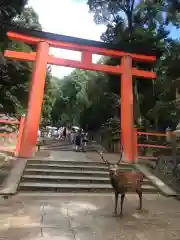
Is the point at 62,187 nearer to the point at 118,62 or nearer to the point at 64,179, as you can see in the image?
the point at 64,179

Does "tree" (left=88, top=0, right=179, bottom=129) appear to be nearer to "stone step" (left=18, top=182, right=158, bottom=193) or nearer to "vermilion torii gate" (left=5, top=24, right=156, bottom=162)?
"vermilion torii gate" (left=5, top=24, right=156, bottom=162)

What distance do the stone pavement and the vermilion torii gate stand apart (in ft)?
12.4

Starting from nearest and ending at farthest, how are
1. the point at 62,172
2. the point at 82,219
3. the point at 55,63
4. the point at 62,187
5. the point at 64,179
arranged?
the point at 82,219 → the point at 62,187 → the point at 64,179 → the point at 62,172 → the point at 55,63

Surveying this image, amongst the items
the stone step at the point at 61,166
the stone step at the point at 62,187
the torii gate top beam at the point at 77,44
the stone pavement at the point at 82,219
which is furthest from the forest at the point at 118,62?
the stone pavement at the point at 82,219

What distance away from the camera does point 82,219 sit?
4859 millimetres

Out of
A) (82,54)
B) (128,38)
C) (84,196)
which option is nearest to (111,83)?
(128,38)

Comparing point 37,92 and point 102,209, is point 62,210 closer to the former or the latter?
point 102,209

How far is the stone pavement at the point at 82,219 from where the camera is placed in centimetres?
411

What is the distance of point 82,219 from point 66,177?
2.91m

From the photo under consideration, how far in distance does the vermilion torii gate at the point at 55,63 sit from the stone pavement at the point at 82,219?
3.78 meters

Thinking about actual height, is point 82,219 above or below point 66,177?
below

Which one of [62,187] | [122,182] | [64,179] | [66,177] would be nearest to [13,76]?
[66,177]

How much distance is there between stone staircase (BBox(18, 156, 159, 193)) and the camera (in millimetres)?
7043

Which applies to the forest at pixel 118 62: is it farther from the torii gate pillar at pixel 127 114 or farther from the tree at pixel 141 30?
the torii gate pillar at pixel 127 114
